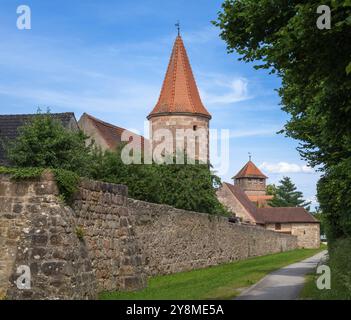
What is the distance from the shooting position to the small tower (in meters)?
127

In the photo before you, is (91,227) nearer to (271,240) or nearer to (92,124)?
(92,124)

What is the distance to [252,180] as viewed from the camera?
420 feet

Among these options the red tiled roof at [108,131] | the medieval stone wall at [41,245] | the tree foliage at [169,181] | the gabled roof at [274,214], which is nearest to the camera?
the medieval stone wall at [41,245]

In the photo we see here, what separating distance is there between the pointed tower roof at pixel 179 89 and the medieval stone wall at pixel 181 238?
777 inches

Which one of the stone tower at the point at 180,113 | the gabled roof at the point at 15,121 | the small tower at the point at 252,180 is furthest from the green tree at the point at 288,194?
the gabled roof at the point at 15,121

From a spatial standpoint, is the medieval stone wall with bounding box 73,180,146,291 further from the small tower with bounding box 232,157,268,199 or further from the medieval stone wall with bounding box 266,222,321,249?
the small tower with bounding box 232,157,268,199

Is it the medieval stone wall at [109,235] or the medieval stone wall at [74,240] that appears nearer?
the medieval stone wall at [74,240]

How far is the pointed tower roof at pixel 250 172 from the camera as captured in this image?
5007 inches

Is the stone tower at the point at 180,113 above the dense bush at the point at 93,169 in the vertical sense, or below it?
above

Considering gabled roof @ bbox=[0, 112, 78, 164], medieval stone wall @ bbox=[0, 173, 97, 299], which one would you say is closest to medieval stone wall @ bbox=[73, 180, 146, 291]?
medieval stone wall @ bbox=[0, 173, 97, 299]

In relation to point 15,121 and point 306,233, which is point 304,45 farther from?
point 306,233

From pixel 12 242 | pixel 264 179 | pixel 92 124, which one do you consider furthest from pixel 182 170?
pixel 264 179

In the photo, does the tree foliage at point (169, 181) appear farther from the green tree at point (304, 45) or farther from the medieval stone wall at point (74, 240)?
the green tree at point (304, 45)

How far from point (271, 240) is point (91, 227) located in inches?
1788
